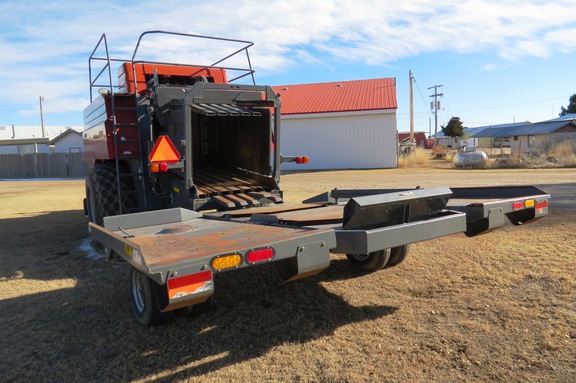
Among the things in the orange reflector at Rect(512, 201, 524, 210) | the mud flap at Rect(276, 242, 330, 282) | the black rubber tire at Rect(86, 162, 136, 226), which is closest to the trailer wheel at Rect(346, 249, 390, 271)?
the orange reflector at Rect(512, 201, 524, 210)

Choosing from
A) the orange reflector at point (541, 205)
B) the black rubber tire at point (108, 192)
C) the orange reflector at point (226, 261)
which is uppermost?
the black rubber tire at point (108, 192)

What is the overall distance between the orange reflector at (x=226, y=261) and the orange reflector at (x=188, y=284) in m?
0.07

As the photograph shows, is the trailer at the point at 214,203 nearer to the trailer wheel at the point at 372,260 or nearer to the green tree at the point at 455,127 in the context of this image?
the trailer wheel at the point at 372,260

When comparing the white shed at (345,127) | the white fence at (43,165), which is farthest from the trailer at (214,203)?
the white fence at (43,165)

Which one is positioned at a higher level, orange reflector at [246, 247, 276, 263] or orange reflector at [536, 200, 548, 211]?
orange reflector at [536, 200, 548, 211]

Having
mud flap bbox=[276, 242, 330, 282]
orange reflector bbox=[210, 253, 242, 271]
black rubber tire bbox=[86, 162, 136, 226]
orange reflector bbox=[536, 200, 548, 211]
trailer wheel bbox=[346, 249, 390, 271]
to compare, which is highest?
black rubber tire bbox=[86, 162, 136, 226]

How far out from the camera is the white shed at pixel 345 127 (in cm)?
2666

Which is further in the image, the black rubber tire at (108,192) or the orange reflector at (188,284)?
the black rubber tire at (108,192)

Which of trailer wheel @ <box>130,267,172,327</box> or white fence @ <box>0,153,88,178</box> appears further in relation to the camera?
white fence @ <box>0,153,88,178</box>

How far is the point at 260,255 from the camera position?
3.15 m

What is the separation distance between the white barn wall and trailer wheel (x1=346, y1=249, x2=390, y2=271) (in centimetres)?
2173

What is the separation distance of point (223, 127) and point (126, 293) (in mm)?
3001

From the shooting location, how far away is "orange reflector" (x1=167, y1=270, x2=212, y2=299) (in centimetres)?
284

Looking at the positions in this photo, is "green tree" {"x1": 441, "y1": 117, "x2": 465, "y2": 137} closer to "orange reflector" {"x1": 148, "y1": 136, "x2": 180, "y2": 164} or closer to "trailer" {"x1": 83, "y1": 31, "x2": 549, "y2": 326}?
"trailer" {"x1": 83, "y1": 31, "x2": 549, "y2": 326}
